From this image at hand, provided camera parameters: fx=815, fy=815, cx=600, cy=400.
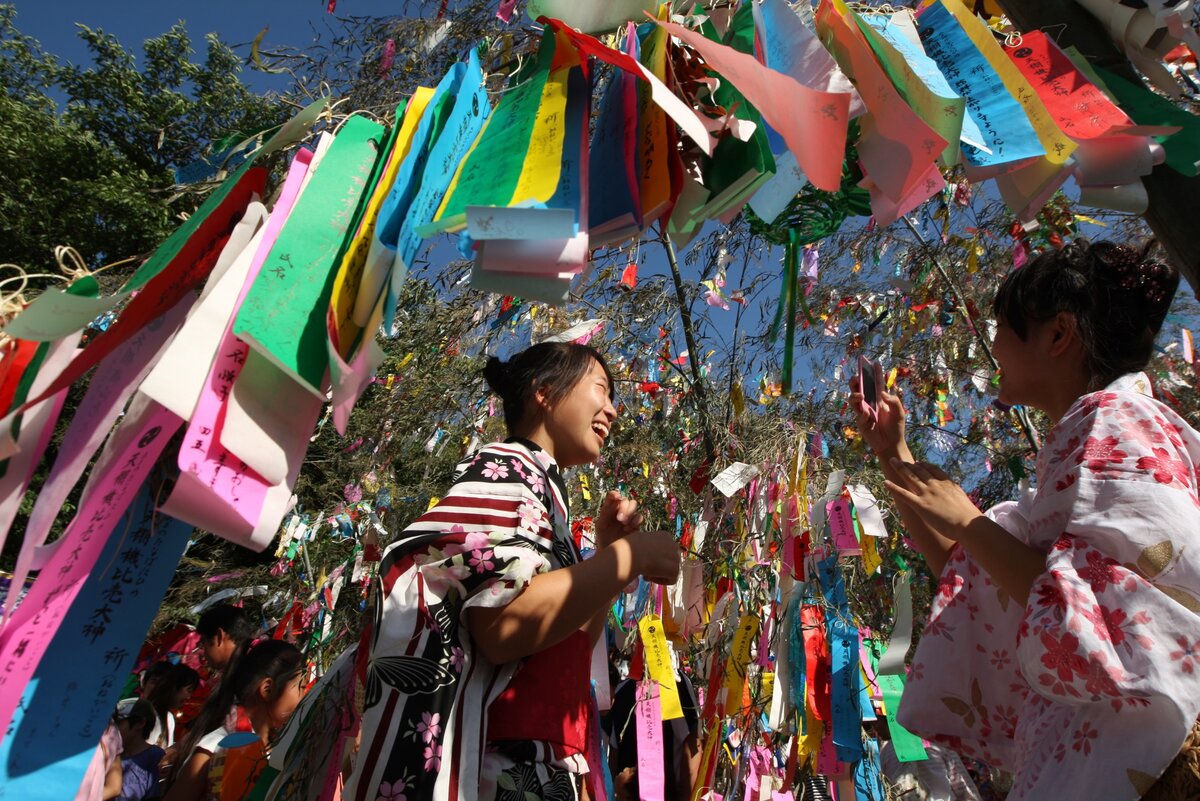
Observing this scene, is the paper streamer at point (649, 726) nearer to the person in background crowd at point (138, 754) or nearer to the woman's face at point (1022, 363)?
the woman's face at point (1022, 363)

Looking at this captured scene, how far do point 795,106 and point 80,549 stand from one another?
108 centimetres

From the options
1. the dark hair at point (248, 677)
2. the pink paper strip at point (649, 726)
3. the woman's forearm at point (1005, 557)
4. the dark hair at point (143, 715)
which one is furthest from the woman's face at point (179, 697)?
the woman's forearm at point (1005, 557)

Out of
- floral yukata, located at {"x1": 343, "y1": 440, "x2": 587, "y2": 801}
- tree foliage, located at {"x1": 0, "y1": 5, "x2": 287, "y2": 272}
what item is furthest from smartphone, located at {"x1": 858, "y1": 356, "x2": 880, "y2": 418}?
tree foliage, located at {"x1": 0, "y1": 5, "x2": 287, "y2": 272}

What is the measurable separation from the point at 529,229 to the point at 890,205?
2.17 ft

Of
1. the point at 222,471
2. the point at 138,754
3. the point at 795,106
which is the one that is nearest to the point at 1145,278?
the point at 795,106

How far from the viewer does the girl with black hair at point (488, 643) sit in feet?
3.74

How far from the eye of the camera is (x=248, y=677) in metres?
2.51

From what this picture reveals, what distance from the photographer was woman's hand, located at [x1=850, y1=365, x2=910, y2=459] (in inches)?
58.4

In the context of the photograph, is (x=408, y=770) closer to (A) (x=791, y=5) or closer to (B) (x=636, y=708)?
(A) (x=791, y=5)

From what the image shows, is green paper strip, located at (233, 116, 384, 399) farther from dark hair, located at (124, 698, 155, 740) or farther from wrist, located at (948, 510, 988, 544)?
dark hair, located at (124, 698, 155, 740)

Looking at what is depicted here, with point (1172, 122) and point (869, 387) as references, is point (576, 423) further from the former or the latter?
point (1172, 122)

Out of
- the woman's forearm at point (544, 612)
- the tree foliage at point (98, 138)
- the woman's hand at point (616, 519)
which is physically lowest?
the woman's forearm at point (544, 612)

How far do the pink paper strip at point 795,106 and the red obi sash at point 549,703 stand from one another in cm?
84

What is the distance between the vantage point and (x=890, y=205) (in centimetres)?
135
